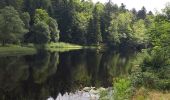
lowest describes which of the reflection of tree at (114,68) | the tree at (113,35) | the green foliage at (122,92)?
the reflection of tree at (114,68)

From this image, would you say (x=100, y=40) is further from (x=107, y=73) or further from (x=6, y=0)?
(x=107, y=73)

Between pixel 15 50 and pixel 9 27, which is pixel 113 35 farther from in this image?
pixel 15 50

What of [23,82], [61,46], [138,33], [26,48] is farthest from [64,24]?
[23,82]

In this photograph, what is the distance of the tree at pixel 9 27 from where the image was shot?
8325cm

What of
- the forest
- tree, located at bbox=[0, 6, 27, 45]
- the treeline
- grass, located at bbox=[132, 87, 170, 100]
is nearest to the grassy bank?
the forest

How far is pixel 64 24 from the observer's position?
397 ft

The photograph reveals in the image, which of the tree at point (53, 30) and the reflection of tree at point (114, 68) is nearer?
the reflection of tree at point (114, 68)

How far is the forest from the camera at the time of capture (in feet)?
98.6

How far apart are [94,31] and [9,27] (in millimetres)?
49195

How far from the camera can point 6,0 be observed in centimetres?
9806


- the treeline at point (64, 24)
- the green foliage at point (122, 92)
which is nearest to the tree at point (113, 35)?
the treeline at point (64, 24)

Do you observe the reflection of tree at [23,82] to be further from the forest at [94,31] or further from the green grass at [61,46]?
the green grass at [61,46]

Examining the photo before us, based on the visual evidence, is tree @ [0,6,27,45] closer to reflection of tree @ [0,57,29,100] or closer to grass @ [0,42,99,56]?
grass @ [0,42,99,56]

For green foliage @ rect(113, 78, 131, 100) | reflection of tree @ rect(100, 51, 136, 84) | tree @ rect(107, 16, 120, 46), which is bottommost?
reflection of tree @ rect(100, 51, 136, 84)
